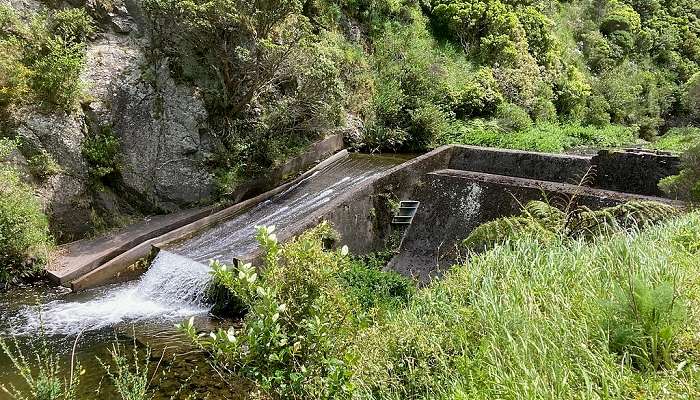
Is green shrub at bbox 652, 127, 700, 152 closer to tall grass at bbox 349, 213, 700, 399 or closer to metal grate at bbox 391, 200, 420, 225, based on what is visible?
tall grass at bbox 349, 213, 700, 399

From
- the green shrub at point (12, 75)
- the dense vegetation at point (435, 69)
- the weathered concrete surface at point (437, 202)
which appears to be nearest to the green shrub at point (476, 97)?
the dense vegetation at point (435, 69)

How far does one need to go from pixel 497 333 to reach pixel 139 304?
6.18m

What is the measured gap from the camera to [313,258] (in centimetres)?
346

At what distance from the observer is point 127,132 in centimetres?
1040

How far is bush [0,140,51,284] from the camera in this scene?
311 inches

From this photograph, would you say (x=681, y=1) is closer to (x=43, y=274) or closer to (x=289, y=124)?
(x=289, y=124)

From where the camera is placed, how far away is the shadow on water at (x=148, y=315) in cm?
565

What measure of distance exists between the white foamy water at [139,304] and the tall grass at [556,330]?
4304 mm

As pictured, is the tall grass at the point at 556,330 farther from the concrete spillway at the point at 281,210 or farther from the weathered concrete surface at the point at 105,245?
the weathered concrete surface at the point at 105,245

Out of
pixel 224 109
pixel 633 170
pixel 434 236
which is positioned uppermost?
pixel 224 109

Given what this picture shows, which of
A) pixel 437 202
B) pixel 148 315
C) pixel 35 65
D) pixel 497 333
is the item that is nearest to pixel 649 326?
pixel 497 333

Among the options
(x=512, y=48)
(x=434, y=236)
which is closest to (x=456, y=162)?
(x=434, y=236)

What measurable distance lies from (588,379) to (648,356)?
48 cm

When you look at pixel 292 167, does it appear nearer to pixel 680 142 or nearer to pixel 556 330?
pixel 680 142
